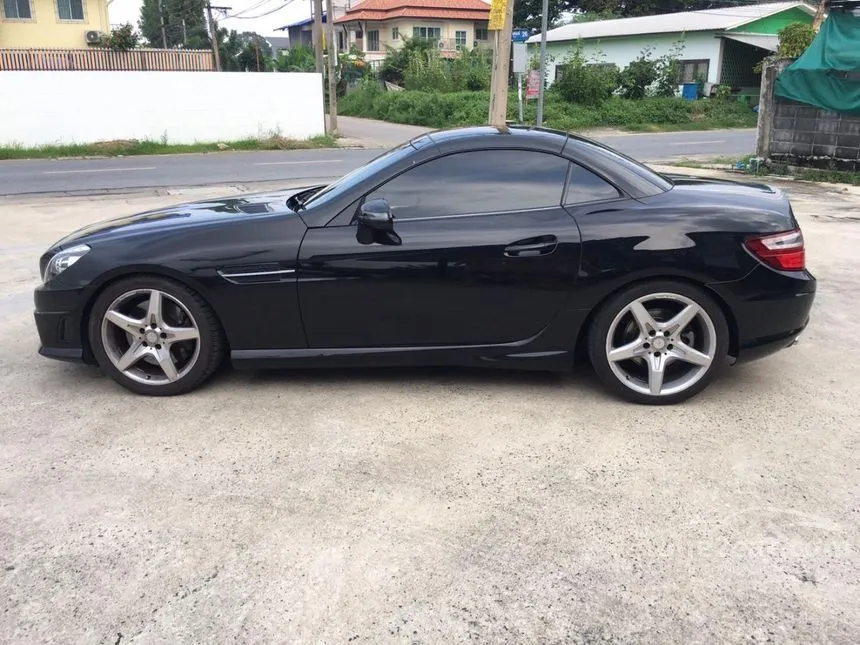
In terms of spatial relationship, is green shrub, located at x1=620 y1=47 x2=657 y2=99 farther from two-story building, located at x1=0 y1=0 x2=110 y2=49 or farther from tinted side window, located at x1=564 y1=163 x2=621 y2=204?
tinted side window, located at x1=564 y1=163 x2=621 y2=204

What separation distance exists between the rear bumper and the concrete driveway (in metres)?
0.35

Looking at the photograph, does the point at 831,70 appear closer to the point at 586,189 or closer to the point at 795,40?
the point at 795,40

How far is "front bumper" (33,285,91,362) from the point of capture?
4.06m

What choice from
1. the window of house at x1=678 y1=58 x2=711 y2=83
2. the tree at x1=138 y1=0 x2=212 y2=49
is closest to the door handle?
the window of house at x1=678 y1=58 x2=711 y2=83

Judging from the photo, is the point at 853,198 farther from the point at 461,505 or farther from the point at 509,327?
the point at 461,505

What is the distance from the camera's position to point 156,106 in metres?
22.2

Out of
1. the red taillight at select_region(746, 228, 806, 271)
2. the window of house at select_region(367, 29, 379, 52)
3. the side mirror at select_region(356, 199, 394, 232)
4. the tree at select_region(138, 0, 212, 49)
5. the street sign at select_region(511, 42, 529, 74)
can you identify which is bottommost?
the red taillight at select_region(746, 228, 806, 271)

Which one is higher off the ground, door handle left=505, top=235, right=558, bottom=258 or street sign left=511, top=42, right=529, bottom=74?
street sign left=511, top=42, right=529, bottom=74

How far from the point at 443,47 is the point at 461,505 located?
59.1 m

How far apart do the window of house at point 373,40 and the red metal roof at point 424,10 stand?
6.04ft

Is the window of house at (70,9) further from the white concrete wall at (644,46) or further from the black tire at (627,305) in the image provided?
the black tire at (627,305)

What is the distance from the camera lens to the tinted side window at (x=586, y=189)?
13.2 ft

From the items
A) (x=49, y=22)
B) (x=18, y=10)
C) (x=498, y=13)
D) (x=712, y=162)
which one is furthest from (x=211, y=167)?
(x=18, y=10)

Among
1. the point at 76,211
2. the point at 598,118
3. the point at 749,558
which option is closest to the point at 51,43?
the point at 598,118
